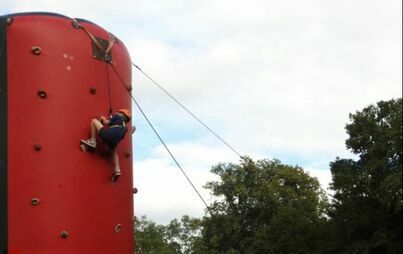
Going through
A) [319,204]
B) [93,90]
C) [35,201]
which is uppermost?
[319,204]

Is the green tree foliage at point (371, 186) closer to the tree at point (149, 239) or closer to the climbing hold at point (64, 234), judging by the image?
the climbing hold at point (64, 234)

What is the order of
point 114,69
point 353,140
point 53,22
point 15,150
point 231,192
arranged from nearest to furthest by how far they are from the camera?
point 15,150
point 53,22
point 114,69
point 353,140
point 231,192

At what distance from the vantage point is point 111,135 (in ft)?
29.8

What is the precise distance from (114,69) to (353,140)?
22.8 meters

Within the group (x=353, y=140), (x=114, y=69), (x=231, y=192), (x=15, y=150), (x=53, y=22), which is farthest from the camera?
(x=231, y=192)

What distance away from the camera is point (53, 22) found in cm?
955

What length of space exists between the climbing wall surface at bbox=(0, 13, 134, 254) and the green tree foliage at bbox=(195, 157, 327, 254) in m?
27.8

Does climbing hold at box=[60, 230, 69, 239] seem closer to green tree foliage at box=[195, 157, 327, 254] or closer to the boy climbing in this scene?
the boy climbing

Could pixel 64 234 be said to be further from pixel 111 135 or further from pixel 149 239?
pixel 149 239

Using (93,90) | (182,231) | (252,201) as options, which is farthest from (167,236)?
(93,90)

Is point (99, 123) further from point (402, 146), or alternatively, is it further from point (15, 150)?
point (402, 146)

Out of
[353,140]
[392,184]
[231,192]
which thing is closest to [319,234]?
[353,140]

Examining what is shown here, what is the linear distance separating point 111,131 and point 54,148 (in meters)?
0.90

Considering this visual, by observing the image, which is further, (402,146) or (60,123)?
(402,146)
